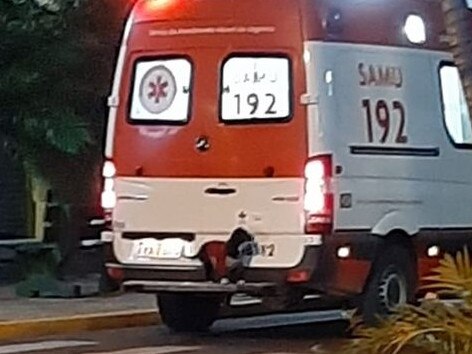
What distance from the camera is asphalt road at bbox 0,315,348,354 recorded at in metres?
13.9

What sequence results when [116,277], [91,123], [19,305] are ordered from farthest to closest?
[91,123], [19,305], [116,277]

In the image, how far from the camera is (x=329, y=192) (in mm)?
13352

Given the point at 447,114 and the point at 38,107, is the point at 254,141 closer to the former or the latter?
the point at 447,114

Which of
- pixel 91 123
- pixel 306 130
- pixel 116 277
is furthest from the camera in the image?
pixel 91 123

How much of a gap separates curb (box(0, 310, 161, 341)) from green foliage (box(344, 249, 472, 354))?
5.56 m

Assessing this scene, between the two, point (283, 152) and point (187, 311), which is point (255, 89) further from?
point (187, 311)

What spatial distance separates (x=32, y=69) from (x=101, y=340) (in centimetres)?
382

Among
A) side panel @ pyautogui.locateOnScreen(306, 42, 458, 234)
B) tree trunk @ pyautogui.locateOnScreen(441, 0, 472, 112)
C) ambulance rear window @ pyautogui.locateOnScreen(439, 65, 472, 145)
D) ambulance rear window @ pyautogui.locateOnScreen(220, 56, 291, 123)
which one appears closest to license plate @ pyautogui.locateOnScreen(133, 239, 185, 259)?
ambulance rear window @ pyautogui.locateOnScreen(220, 56, 291, 123)

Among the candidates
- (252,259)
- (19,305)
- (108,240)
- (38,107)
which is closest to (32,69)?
(38,107)

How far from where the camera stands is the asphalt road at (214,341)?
45.5 feet

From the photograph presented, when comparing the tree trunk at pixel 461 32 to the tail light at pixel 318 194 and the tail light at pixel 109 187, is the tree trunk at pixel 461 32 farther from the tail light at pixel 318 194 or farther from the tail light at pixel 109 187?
the tail light at pixel 109 187

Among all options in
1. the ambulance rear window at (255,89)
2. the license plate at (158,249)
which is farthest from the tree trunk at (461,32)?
the license plate at (158,249)

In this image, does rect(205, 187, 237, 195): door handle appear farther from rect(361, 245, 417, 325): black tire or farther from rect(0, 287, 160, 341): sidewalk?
rect(0, 287, 160, 341): sidewalk

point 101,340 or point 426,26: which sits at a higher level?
point 426,26
